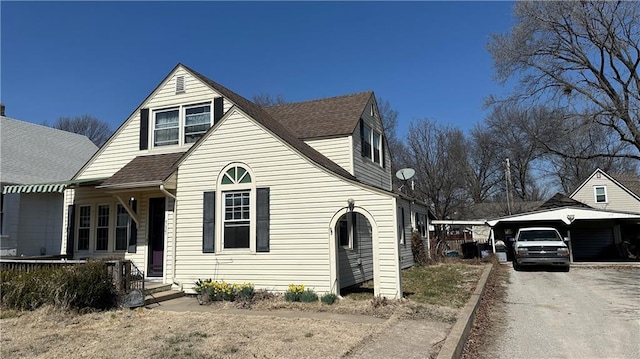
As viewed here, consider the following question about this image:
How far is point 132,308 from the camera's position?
9180mm

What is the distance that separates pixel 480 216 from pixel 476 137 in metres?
8.65

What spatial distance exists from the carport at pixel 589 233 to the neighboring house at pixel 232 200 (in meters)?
11.6

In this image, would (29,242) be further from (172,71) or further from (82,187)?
(172,71)

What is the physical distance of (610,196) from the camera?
117ft

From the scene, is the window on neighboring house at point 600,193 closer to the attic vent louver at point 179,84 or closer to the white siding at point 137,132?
the white siding at point 137,132

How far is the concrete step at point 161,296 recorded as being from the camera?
990 cm

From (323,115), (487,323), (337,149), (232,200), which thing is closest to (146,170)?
(232,200)

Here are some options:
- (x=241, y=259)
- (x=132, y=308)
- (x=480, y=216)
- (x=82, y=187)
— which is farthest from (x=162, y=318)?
(x=480, y=216)

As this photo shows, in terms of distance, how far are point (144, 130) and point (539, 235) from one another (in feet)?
55.0

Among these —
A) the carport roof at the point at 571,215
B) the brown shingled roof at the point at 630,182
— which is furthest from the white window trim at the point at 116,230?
the brown shingled roof at the point at 630,182

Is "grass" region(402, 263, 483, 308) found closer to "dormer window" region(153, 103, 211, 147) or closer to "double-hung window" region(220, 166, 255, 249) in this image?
"double-hung window" region(220, 166, 255, 249)

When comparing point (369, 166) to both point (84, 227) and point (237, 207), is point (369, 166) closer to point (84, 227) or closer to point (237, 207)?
point (237, 207)

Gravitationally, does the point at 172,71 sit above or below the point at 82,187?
above

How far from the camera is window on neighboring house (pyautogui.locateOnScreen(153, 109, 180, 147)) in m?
13.7
